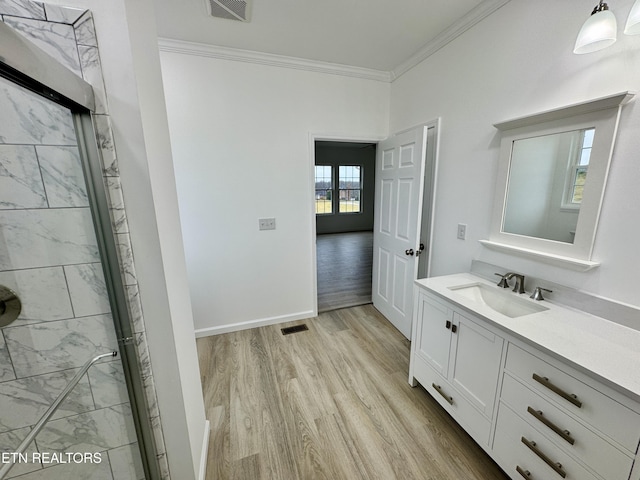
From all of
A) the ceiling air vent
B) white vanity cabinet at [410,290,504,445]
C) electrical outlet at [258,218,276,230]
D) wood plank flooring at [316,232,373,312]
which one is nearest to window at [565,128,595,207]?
white vanity cabinet at [410,290,504,445]

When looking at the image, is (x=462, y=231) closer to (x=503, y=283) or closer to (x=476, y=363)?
(x=503, y=283)

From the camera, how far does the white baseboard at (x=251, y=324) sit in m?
2.61

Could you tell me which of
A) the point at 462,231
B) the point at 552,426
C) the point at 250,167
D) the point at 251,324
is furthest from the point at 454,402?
the point at 250,167

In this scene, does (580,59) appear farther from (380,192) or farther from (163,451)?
(163,451)

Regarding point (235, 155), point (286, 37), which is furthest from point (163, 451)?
point (286, 37)

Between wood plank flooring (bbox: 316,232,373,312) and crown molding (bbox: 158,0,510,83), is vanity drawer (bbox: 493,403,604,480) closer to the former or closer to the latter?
wood plank flooring (bbox: 316,232,373,312)

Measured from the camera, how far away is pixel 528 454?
1127mm

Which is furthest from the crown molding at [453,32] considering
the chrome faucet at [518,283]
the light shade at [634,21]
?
the chrome faucet at [518,283]

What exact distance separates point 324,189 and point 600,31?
6.75m

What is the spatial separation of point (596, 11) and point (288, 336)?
2.90m

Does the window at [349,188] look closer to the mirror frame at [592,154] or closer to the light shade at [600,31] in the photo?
the mirror frame at [592,154]

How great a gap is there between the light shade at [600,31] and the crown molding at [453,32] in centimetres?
74

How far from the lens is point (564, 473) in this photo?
0.99 m

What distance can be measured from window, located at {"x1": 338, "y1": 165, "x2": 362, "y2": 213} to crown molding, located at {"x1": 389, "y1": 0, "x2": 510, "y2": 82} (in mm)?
5154
